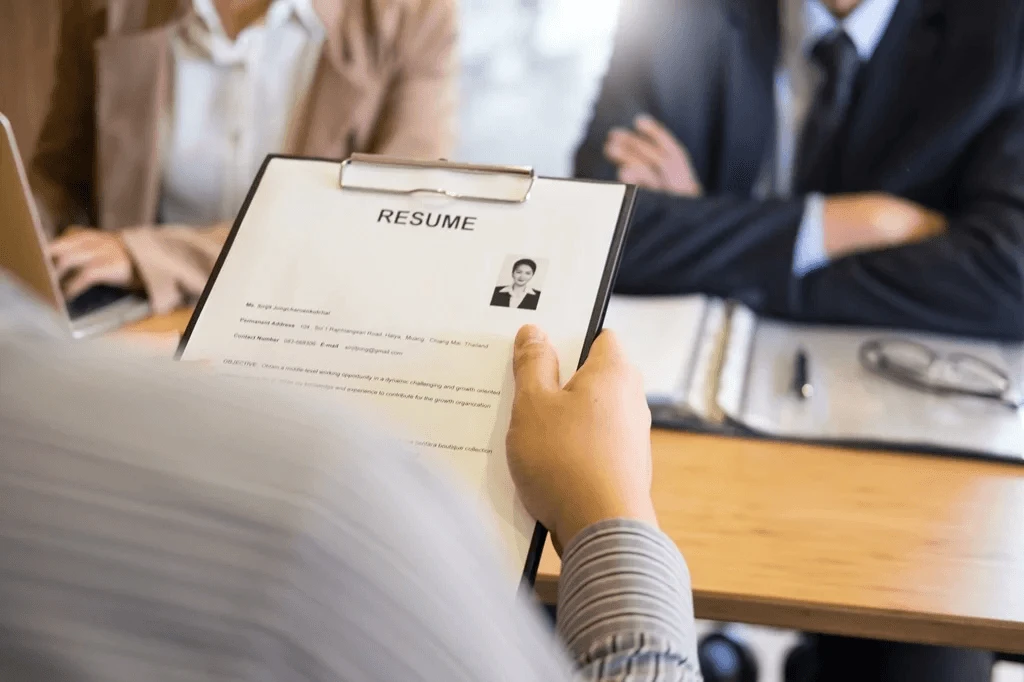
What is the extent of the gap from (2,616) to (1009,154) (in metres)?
1.28

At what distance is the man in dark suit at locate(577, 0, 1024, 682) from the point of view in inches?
41.6

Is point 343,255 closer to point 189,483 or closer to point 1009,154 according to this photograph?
point 189,483

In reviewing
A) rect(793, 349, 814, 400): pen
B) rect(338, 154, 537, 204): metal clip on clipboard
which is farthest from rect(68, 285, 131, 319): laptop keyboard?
rect(793, 349, 814, 400): pen

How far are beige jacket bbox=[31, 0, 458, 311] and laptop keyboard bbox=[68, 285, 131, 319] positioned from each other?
226 mm

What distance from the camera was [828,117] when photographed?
1.31m

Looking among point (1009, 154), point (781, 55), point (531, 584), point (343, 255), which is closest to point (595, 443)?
point (531, 584)

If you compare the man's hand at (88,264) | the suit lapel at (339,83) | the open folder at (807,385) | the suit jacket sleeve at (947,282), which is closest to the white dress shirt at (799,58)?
the suit jacket sleeve at (947,282)

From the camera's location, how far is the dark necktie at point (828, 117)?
128cm

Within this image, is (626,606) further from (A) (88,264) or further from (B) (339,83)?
(B) (339,83)

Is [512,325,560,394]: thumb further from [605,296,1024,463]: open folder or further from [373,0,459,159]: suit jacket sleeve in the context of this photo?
[373,0,459,159]: suit jacket sleeve

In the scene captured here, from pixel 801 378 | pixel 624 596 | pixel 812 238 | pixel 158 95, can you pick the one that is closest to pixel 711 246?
pixel 812 238

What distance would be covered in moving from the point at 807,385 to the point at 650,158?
0.58 meters

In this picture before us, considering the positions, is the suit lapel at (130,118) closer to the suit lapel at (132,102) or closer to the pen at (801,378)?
the suit lapel at (132,102)

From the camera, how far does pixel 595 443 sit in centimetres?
51
